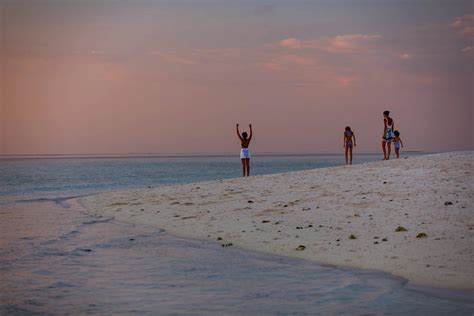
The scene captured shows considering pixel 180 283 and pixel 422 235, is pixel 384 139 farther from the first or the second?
pixel 180 283

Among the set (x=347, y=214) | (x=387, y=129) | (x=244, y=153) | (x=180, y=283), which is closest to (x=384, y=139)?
(x=387, y=129)

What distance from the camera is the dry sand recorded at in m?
9.66

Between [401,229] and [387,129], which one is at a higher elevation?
[387,129]

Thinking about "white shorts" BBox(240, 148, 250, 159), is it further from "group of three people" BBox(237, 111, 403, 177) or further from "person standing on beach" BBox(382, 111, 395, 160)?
"person standing on beach" BBox(382, 111, 395, 160)

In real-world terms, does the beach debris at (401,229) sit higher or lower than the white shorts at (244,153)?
lower

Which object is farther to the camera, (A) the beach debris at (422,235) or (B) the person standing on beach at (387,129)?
(B) the person standing on beach at (387,129)

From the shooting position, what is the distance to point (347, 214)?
1305 cm

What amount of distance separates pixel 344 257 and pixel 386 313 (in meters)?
3.20

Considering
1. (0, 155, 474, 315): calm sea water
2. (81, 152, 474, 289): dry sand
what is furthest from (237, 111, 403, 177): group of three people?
(0, 155, 474, 315): calm sea water

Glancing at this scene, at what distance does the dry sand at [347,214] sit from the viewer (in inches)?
380

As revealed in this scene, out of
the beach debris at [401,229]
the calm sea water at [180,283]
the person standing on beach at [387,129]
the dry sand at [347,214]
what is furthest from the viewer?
the person standing on beach at [387,129]

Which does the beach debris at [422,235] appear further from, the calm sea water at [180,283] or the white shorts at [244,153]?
the white shorts at [244,153]

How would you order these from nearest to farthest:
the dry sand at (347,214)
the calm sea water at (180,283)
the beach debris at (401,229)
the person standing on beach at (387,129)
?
the calm sea water at (180,283) → the dry sand at (347,214) → the beach debris at (401,229) → the person standing on beach at (387,129)

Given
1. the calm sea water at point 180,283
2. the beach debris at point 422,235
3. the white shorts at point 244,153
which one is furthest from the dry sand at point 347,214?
the white shorts at point 244,153
